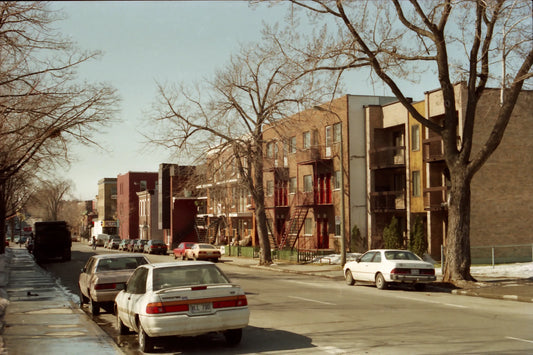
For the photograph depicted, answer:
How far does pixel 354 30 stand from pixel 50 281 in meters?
18.4

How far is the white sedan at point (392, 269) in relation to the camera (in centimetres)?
2205

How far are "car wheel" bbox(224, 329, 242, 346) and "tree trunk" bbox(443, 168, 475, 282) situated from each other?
13.2 metres

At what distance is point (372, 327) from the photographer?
1298cm

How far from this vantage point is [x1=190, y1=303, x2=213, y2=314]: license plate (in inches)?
424

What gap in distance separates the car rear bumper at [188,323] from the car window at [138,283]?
88 centimetres

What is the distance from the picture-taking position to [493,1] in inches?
786

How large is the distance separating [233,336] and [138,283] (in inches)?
82.6

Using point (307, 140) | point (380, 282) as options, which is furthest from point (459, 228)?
point (307, 140)

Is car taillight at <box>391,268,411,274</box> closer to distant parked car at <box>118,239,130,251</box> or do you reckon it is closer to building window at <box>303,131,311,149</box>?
building window at <box>303,131,311,149</box>

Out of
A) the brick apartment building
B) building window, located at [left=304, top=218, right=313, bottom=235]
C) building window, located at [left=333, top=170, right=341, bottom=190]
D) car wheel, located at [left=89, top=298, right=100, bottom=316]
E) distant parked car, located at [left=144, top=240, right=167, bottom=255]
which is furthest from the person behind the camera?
the brick apartment building

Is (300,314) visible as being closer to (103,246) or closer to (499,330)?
(499,330)

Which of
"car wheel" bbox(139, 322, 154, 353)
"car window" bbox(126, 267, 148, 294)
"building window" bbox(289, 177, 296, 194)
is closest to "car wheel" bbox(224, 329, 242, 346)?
"car wheel" bbox(139, 322, 154, 353)

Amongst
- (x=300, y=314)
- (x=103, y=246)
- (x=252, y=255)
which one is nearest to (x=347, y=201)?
(x=252, y=255)

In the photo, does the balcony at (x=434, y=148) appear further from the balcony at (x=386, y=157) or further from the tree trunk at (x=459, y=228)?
the tree trunk at (x=459, y=228)
